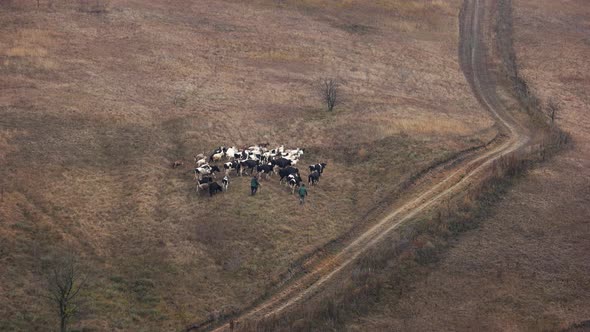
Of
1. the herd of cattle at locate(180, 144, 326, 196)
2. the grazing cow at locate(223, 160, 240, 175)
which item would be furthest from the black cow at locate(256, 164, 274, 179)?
the grazing cow at locate(223, 160, 240, 175)

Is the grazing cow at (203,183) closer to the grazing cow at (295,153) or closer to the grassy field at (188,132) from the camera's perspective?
the grassy field at (188,132)

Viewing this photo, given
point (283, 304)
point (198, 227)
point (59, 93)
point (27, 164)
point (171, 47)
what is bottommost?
point (283, 304)

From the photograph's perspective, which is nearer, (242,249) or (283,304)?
(283,304)

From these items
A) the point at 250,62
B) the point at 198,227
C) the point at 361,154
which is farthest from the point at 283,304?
the point at 250,62

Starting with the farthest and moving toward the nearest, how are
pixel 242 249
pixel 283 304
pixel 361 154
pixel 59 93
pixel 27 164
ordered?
pixel 59 93, pixel 361 154, pixel 27 164, pixel 242 249, pixel 283 304

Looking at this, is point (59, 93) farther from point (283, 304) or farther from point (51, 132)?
point (283, 304)

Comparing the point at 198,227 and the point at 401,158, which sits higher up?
the point at 401,158

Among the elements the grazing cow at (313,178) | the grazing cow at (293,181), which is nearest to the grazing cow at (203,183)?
the grazing cow at (293,181)
